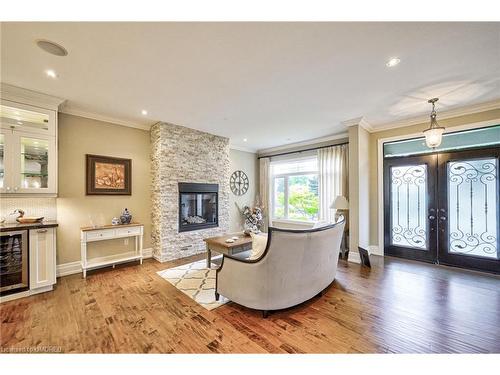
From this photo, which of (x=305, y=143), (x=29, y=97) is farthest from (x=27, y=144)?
(x=305, y=143)

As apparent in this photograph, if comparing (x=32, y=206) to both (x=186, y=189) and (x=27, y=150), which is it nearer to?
(x=27, y=150)

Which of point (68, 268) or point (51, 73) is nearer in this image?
point (51, 73)

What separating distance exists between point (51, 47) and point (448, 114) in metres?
5.76

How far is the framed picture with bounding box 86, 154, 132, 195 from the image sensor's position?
11.9ft

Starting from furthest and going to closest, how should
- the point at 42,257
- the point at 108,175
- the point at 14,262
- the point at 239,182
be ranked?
1. the point at 239,182
2. the point at 108,175
3. the point at 42,257
4. the point at 14,262

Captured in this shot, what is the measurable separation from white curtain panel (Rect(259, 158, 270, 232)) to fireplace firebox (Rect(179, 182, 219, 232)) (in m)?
1.97

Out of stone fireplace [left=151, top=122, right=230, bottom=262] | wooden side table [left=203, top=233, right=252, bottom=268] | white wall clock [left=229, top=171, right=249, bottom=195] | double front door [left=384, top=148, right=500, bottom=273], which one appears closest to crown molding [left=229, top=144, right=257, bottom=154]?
white wall clock [left=229, top=171, right=249, bottom=195]

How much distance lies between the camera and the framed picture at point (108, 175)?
3.64 metres

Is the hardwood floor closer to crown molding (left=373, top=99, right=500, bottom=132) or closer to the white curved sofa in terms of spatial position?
Result: the white curved sofa

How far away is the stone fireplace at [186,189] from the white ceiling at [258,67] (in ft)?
2.49

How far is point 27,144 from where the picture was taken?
9.31 ft

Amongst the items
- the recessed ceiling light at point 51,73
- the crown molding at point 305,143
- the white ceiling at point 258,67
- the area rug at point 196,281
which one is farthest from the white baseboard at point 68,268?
the crown molding at point 305,143

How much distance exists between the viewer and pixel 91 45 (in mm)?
1927
